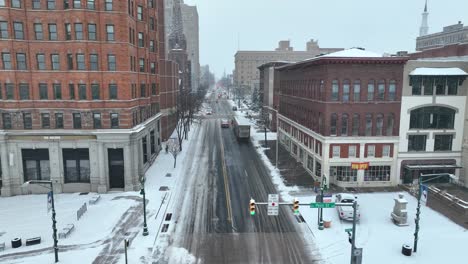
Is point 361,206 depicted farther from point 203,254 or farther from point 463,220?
point 203,254

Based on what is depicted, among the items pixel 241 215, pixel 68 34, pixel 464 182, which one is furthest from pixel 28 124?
pixel 464 182

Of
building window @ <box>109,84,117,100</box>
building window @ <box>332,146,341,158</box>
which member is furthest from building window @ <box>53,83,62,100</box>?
building window @ <box>332,146,341,158</box>

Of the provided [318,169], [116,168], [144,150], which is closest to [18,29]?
[116,168]

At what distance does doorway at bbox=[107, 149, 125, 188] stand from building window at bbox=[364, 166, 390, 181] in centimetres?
2969

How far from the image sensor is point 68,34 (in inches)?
1398

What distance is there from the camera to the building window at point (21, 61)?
35344mm

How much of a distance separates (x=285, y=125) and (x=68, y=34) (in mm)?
40253

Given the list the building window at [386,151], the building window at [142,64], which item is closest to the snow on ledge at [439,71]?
the building window at [386,151]

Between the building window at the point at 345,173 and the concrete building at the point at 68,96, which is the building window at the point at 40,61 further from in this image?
the building window at the point at 345,173

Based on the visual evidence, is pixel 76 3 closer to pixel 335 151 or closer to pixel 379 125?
pixel 335 151

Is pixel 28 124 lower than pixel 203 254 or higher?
higher

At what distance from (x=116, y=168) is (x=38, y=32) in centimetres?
1710

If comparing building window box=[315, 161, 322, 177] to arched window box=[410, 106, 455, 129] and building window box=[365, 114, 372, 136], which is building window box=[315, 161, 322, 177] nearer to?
building window box=[365, 114, 372, 136]

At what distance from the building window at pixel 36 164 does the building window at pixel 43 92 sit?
6.04 metres
